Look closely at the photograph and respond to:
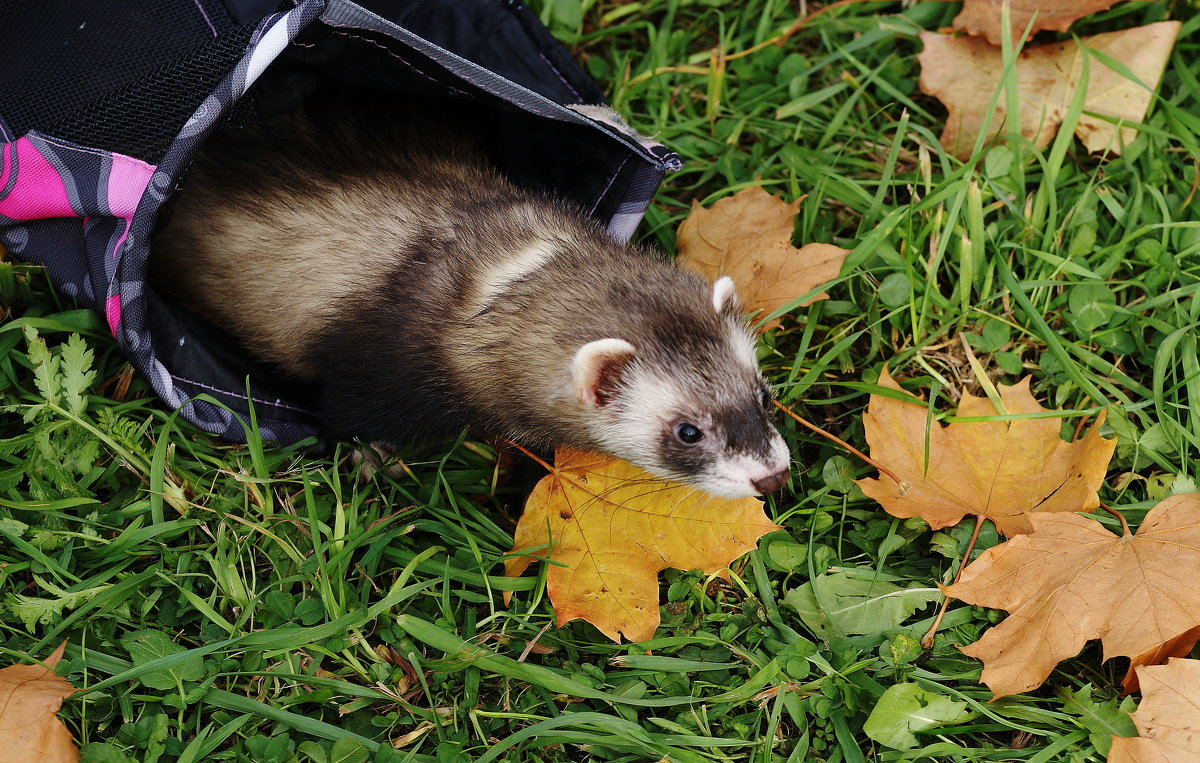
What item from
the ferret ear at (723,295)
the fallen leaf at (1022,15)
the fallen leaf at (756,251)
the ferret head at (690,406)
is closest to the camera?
the ferret head at (690,406)

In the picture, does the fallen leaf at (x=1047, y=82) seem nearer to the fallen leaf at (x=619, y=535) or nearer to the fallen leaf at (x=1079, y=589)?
the fallen leaf at (x=1079, y=589)

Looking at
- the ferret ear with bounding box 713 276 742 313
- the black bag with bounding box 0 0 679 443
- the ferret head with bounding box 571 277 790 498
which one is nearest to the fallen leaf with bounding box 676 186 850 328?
the black bag with bounding box 0 0 679 443

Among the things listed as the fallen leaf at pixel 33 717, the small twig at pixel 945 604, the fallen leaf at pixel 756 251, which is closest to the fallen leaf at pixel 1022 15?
the fallen leaf at pixel 756 251

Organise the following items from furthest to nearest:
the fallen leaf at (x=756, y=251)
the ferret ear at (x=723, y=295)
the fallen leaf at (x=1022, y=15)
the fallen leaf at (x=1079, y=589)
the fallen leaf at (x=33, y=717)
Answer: the fallen leaf at (x=1022, y=15), the fallen leaf at (x=756, y=251), the ferret ear at (x=723, y=295), the fallen leaf at (x=1079, y=589), the fallen leaf at (x=33, y=717)

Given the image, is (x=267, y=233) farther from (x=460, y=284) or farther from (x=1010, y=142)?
(x=1010, y=142)

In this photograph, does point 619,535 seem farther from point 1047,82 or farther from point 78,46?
point 1047,82

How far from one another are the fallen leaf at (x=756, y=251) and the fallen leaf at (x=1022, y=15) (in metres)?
1.03

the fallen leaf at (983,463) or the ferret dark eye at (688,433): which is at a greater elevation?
the ferret dark eye at (688,433)

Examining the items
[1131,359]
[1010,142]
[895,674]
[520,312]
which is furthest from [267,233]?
[1131,359]

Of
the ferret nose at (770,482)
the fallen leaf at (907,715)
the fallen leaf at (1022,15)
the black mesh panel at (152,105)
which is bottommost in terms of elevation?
the fallen leaf at (907,715)

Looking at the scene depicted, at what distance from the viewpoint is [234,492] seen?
3.04 meters

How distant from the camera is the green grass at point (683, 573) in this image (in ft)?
8.74

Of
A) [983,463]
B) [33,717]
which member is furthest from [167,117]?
[983,463]

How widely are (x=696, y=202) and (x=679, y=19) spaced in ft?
3.42
